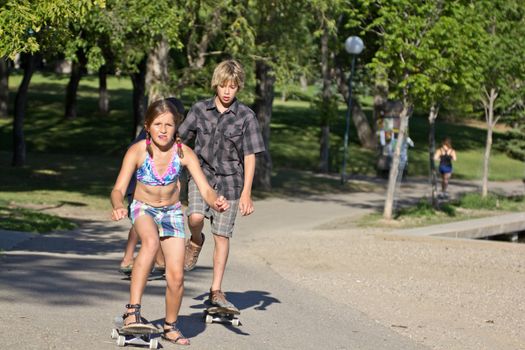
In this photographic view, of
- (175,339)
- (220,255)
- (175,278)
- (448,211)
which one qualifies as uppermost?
(175,278)

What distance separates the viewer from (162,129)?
24.2ft

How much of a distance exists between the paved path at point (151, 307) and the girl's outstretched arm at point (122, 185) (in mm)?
863

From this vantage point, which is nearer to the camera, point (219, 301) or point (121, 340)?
point (121, 340)

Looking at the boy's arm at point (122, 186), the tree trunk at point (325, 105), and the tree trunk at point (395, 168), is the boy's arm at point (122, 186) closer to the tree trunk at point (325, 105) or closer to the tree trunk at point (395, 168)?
the tree trunk at point (395, 168)

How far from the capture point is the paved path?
7.75 metres

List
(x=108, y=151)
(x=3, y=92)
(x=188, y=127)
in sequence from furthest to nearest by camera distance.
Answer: (x=3, y=92)
(x=108, y=151)
(x=188, y=127)

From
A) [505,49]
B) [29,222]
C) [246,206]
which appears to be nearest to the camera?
[246,206]

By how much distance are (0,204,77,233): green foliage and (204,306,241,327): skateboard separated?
8445mm

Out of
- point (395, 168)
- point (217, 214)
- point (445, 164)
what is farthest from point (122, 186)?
point (445, 164)

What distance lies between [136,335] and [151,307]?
179 cm

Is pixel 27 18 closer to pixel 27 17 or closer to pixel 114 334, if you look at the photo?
pixel 27 17

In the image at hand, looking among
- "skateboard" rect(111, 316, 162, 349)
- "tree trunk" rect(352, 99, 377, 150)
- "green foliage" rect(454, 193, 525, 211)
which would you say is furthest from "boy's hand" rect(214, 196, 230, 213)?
"tree trunk" rect(352, 99, 377, 150)

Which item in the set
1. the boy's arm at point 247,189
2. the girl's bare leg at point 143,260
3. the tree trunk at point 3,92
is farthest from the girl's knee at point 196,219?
the tree trunk at point 3,92

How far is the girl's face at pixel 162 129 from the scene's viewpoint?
7367 mm
